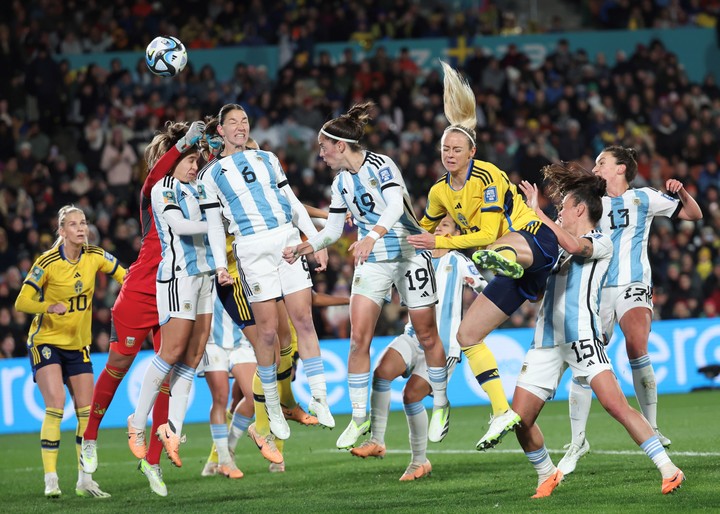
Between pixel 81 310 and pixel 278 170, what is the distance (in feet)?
8.47

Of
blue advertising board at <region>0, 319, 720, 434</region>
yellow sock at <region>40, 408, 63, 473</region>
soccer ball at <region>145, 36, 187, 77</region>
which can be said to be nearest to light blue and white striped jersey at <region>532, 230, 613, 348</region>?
soccer ball at <region>145, 36, 187, 77</region>

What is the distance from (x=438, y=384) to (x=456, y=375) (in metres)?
7.15

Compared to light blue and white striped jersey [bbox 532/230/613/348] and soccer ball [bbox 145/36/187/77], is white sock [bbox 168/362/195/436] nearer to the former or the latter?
soccer ball [bbox 145/36/187/77]

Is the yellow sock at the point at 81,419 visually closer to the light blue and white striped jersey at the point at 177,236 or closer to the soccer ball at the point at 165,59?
the light blue and white striped jersey at the point at 177,236

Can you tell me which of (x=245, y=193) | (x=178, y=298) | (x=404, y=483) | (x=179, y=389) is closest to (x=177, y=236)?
(x=178, y=298)

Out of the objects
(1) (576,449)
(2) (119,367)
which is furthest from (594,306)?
(2) (119,367)

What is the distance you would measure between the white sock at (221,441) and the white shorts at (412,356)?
76.1 inches

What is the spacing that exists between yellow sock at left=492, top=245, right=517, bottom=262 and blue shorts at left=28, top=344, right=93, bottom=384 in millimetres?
4340

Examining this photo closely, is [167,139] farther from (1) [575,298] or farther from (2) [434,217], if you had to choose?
(1) [575,298]

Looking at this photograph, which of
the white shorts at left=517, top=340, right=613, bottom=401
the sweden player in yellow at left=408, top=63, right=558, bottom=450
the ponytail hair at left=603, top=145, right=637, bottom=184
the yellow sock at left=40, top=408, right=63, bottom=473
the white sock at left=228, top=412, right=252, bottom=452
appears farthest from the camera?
the white sock at left=228, top=412, right=252, bottom=452

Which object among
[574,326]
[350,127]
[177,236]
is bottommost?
[574,326]

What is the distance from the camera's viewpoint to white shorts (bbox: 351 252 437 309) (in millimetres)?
8609

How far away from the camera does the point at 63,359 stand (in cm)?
986

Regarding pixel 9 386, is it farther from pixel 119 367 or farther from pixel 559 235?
pixel 559 235
